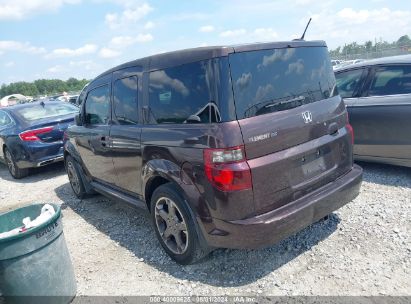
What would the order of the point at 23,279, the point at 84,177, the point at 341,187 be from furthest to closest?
1. the point at 84,177
2. the point at 341,187
3. the point at 23,279

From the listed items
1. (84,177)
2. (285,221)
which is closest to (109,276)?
(285,221)

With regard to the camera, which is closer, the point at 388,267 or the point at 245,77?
the point at 245,77

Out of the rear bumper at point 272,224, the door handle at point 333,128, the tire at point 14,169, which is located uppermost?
the door handle at point 333,128

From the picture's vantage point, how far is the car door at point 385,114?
473 centimetres

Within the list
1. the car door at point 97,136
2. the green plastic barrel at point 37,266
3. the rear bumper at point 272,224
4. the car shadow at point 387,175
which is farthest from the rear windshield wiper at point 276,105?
the car shadow at point 387,175

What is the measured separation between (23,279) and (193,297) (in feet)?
4.57

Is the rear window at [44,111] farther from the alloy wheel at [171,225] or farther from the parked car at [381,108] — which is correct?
the parked car at [381,108]

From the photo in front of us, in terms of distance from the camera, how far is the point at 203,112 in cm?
289

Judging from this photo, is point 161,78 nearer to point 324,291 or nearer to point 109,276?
point 109,276

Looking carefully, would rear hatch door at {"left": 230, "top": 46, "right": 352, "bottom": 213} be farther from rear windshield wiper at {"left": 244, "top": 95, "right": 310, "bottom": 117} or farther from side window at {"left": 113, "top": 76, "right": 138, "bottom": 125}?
side window at {"left": 113, "top": 76, "right": 138, "bottom": 125}

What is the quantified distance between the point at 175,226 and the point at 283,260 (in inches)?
43.0

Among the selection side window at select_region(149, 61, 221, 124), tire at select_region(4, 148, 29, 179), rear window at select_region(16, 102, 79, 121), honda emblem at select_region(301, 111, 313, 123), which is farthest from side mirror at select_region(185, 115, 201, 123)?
tire at select_region(4, 148, 29, 179)

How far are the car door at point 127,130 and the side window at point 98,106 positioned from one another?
0.24 meters

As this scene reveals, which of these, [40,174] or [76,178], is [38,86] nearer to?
[40,174]
